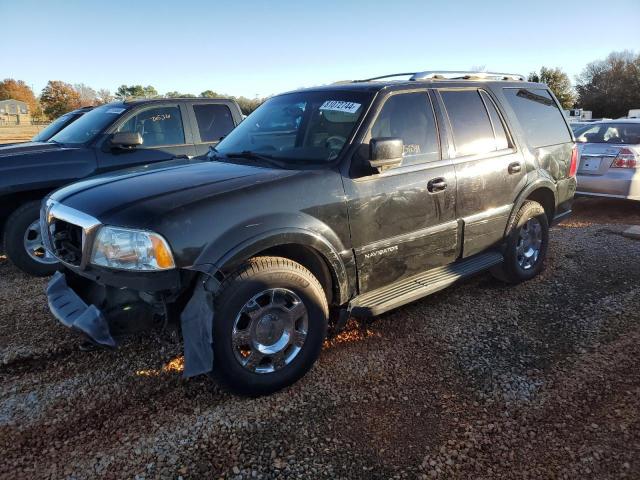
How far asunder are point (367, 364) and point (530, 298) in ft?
6.72

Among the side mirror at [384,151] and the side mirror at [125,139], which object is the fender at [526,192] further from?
the side mirror at [125,139]

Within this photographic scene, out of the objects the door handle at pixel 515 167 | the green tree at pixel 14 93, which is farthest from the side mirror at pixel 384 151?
the green tree at pixel 14 93

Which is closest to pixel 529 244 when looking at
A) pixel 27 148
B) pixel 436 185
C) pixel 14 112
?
pixel 436 185

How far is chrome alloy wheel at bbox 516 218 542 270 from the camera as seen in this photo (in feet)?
15.8

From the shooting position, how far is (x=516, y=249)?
185 inches

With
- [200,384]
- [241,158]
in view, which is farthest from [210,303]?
[241,158]

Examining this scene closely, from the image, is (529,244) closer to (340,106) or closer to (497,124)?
(497,124)

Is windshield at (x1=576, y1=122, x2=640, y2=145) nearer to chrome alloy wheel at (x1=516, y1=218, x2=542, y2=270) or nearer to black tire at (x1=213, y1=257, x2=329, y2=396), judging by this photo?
chrome alloy wheel at (x1=516, y1=218, x2=542, y2=270)

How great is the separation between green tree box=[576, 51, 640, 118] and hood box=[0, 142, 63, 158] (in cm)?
4756

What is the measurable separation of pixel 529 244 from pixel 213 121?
4368 mm

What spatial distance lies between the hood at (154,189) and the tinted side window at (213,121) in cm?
309

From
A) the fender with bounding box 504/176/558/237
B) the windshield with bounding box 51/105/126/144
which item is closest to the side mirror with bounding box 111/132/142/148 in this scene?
the windshield with bounding box 51/105/126/144

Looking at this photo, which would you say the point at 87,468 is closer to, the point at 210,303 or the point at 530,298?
the point at 210,303

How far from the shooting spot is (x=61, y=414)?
9.50 feet
